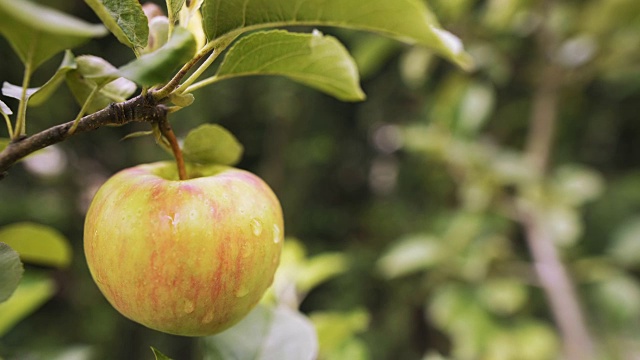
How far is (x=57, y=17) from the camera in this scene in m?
0.17

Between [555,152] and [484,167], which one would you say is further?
[555,152]

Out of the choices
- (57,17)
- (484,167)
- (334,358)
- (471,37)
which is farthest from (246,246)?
(471,37)

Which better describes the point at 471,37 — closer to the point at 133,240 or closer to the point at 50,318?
the point at 133,240

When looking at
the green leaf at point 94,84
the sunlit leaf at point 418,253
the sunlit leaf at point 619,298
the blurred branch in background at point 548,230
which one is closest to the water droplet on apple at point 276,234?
the green leaf at point 94,84

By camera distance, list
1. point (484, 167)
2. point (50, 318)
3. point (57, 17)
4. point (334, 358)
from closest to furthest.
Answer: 1. point (57, 17)
2. point (334, 358)
3. point (484, 167)
4. point (50, 318)

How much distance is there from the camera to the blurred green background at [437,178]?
37.7 inches

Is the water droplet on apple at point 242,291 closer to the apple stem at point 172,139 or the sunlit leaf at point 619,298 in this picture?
the apple stem at point 172,139

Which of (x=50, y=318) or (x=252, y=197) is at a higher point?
(x=252, y=197)

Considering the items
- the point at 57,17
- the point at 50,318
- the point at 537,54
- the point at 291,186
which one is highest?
the point at 57,17

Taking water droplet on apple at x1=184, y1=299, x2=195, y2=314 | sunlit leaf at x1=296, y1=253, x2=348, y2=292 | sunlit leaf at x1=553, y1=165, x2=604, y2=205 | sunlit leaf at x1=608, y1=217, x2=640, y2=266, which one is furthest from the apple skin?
sunlit leaf at x1=608, y1=217, x2=640, y2=266

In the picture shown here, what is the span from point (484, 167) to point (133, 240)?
81cm

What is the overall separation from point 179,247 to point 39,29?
104 millimetres

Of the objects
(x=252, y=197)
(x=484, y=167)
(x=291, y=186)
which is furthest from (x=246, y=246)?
(x=291, y=186)

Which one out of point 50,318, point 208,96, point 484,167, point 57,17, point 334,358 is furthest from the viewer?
point 50,318
